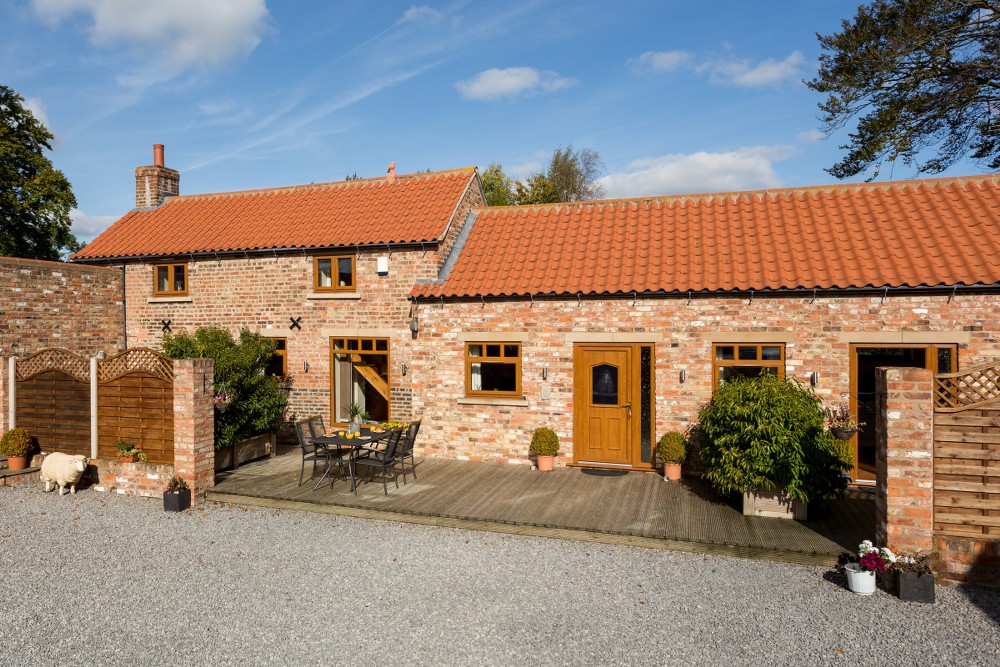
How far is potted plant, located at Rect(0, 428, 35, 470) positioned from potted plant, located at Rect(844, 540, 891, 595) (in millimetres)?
13809

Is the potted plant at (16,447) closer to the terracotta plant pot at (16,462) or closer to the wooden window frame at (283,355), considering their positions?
the terracotta plant pot at (16,462)

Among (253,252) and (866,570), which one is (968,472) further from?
(253,252)

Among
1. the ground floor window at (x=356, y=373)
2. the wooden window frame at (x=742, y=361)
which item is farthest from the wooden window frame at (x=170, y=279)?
the wooden window frame at (x=742, y=361)

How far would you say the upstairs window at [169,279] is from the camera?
15.3 m

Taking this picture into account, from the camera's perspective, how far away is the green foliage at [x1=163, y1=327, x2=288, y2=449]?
11172mm

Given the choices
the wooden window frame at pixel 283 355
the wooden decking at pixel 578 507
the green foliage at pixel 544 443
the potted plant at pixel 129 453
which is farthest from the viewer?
the wooden window frame at pixel 283 355

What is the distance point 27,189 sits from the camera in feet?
80.3

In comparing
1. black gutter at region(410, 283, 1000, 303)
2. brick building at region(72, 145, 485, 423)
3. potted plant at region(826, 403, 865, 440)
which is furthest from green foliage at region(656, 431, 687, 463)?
brick building at region(72, 145, 485, 423)

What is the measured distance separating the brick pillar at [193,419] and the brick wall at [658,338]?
13.6 ft

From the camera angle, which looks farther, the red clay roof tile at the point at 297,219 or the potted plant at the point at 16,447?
the red clay roof tile at the point at 297,219

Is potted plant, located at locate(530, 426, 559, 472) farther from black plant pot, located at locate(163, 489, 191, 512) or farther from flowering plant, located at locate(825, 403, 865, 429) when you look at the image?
black plant pot, located at locate(163, 489, 191, 512)

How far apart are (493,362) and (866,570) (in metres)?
7.28

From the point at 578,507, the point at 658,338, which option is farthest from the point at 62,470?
the point at 658,338

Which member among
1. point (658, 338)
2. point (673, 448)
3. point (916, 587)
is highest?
point (658, 338)
